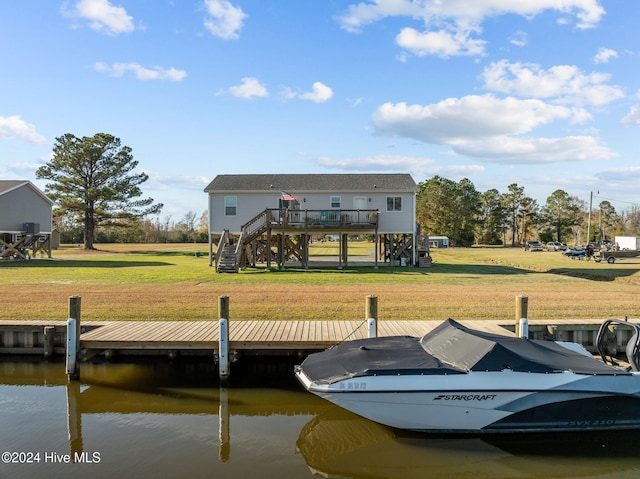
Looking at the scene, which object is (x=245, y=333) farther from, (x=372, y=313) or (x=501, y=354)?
(x=501, y=354)

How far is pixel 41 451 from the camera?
6.94 meters

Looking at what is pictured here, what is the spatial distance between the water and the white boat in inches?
13.3

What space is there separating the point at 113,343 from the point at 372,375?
5.43 meters

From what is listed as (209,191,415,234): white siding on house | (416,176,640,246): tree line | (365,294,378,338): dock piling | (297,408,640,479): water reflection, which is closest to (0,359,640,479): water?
(297,408,640,479): water reflection

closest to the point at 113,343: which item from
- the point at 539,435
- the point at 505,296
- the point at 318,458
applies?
the point at 318,458

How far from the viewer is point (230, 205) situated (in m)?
33.1

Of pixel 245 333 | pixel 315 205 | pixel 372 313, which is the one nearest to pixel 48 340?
pixel 245 333

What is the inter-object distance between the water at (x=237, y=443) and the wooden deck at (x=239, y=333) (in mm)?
870

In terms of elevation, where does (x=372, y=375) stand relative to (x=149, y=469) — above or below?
above

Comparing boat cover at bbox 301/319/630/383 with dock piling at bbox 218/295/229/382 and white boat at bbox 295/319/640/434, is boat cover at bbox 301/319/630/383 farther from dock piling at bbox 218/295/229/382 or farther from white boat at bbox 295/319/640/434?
dock piling at bbox 218/295/229/382

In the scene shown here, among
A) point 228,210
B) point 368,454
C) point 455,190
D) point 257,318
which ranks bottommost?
point 368,454

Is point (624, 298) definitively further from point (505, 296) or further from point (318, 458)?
point (318, 458)

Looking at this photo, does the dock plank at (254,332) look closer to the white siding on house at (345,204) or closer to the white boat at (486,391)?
the white boat at (486,391)

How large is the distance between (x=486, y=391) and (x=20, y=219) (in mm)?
42501
